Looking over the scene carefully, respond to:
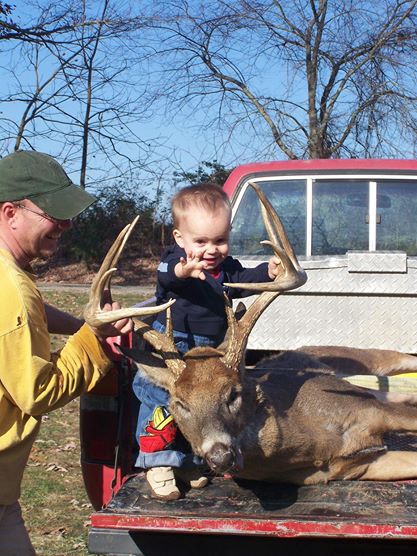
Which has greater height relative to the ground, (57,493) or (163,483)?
(163,483)

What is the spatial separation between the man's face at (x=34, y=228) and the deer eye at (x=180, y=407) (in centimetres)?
96

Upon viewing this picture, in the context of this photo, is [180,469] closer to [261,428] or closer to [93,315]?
[261,428]

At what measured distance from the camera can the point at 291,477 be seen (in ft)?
13.6

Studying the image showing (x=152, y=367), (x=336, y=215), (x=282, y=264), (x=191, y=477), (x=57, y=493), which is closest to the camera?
A: (x=191, y=477)

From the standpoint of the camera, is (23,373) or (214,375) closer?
(23,373)

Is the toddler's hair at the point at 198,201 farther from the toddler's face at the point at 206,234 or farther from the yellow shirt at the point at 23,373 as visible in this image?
the yellow shirt at the point at 23,373

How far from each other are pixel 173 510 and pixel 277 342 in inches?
97.6

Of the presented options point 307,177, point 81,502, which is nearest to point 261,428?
point 307,177

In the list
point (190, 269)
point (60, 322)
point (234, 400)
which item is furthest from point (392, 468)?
point (60, 322)

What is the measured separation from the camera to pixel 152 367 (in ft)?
13.5

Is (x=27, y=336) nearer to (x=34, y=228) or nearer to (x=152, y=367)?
(x=34, y=228)

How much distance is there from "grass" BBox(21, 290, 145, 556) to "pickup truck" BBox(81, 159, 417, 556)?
1.71 metres

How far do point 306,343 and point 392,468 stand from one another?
177cm

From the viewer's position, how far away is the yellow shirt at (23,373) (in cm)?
321
